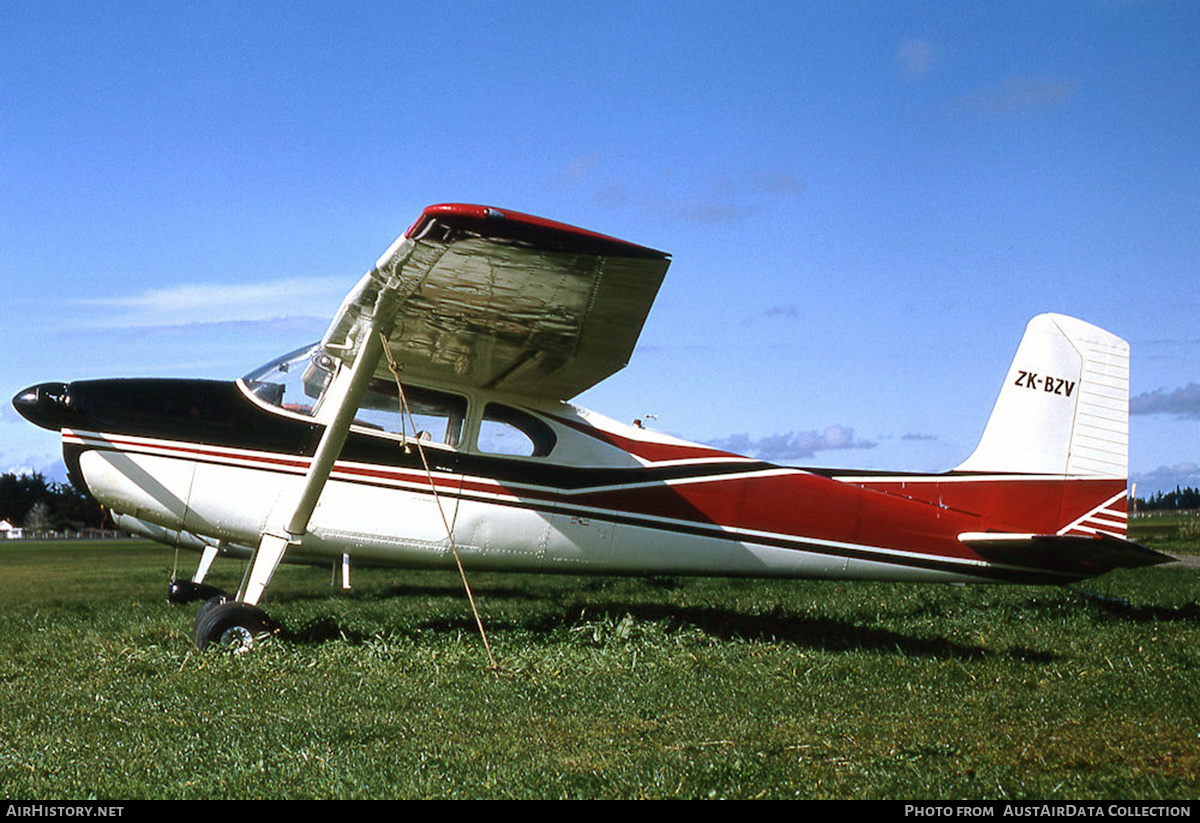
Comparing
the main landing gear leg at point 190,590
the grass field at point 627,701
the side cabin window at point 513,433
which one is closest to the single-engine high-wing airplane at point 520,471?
the side cabin window at point 513,433

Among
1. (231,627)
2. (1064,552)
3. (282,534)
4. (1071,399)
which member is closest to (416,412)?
(282,534)

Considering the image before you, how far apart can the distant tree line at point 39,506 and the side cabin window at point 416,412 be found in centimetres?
5035

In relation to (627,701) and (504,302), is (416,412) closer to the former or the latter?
(504,302)

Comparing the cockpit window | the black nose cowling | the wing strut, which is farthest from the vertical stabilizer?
the black nose cowling

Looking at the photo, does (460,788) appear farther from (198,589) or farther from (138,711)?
(198,589)

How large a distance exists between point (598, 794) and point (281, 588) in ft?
29.0

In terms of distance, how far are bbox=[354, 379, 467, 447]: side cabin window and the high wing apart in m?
0.14

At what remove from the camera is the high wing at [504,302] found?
5.24 m

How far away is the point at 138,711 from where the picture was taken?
16.4ft

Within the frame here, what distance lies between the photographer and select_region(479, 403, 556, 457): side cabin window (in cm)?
752

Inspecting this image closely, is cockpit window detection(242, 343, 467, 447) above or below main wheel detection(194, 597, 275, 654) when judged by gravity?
above

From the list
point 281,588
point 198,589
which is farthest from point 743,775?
point 281,588

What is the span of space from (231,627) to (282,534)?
29.2 inches

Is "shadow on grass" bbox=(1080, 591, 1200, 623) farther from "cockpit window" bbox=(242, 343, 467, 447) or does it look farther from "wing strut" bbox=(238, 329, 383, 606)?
"wing strut" bbox=(238, 329, 383, 606)
